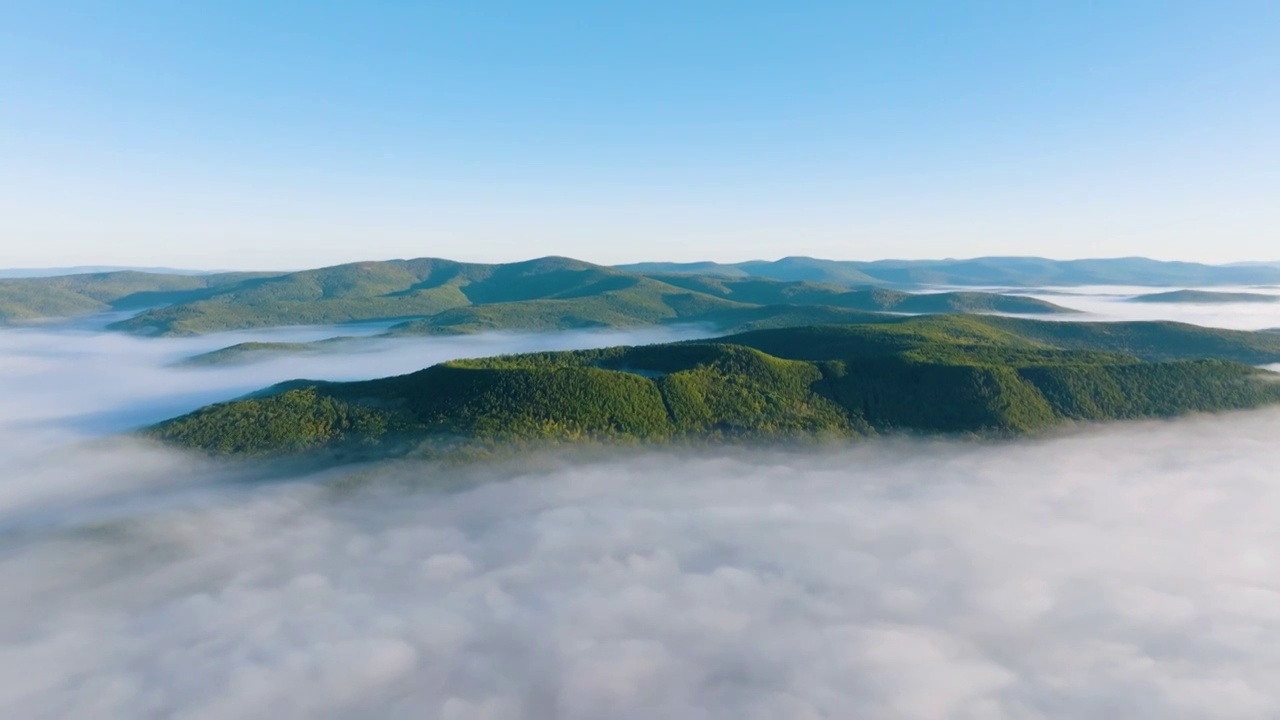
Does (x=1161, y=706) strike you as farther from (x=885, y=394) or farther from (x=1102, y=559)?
(x=885, y=394)

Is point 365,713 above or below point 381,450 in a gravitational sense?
below

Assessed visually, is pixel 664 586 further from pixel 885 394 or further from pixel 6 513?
pixel 6 513

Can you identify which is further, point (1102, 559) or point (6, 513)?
point (6, 513)

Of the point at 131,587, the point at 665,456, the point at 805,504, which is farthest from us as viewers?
the point at 665,456

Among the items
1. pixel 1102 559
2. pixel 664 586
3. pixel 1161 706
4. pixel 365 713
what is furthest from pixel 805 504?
pixel 365 713

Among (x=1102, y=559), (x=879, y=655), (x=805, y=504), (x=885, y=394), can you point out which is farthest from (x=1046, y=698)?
(x=885, y=394)

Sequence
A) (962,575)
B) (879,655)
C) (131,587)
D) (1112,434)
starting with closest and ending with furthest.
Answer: (879,655), (131,587), (962,575), (1112,434)
